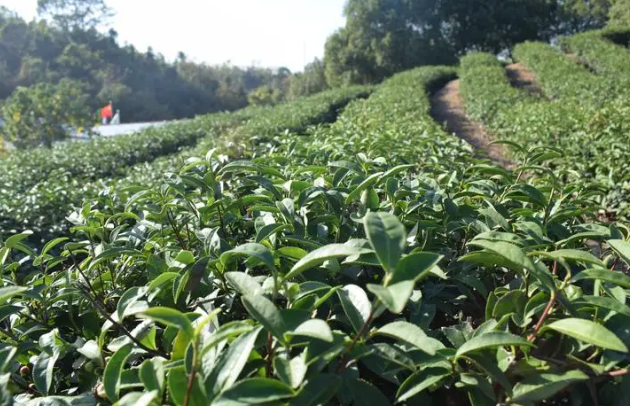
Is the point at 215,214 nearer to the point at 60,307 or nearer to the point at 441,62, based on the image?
the point at 60,307

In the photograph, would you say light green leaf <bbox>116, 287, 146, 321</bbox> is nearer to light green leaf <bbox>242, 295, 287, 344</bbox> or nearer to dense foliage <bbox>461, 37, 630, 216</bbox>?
light green leaf <bbox>242, 295, 287, 344</bbox>

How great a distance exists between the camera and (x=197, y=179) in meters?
1.33

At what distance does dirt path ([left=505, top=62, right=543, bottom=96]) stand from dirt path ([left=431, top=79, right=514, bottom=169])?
246 cm

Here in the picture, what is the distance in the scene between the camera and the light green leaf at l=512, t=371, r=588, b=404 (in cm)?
63

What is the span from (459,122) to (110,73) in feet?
145

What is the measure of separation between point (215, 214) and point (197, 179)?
117 mm

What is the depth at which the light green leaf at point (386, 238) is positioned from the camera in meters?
0.64

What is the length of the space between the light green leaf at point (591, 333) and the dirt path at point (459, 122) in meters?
6.32

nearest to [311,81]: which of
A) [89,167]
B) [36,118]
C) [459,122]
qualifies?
[36,118]

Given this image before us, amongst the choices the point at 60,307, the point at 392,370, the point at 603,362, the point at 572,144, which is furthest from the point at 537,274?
the point at 572,144

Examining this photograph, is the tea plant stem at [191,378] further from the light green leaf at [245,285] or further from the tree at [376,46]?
the tree at [376,46]

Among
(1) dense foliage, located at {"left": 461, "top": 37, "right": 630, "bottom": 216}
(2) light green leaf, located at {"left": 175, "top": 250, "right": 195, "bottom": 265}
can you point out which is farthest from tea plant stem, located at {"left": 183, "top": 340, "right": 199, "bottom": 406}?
(1) dense foliage, located at {"left": 461, "top": 37, "right": 630, "bottom": 216}

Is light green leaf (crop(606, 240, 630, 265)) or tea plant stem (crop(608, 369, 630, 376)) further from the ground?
light green leaf (crop(606, 240, 630, 265))

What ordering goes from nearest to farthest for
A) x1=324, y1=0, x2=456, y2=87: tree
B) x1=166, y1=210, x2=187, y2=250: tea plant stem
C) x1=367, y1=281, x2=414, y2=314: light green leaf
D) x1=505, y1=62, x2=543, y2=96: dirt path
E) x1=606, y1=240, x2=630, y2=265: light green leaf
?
x1=367, y1=281, x2=414, y2=314: light green leaf, x1=606, y1=240, x2=630, y2=265: light green leaf, x1=166, y1=210, x2=187, y2=250: tea plant stem, x1=505, y1=62, x2=543, y2=96: dirt path, x1=324, y1=0, x2=456, y2=87: tree
